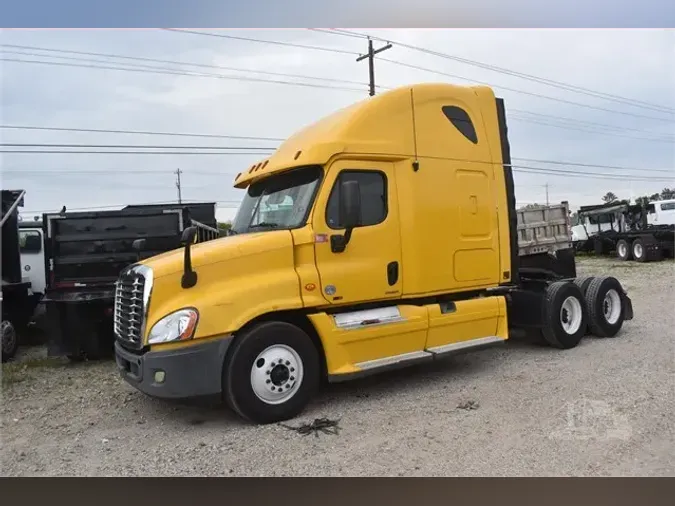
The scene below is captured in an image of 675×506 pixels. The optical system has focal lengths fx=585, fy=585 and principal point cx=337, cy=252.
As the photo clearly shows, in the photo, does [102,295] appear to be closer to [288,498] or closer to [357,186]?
[357,186]

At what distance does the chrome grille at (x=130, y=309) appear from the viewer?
559 centimetres

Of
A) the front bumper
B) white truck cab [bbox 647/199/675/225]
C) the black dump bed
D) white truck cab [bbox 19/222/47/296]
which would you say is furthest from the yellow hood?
white truck cab [bbox 647/199/675/225]

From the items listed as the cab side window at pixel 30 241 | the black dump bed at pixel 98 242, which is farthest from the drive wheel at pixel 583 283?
the cab side window at pixel 30 241

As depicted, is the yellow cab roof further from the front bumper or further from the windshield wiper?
the front bumper

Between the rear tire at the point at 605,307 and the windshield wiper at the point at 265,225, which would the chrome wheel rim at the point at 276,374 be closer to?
the windshield wiper at the point at 265,225

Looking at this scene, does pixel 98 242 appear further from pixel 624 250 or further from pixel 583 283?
pixel 624 250

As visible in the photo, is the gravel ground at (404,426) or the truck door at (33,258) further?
the truck door at (33,258)

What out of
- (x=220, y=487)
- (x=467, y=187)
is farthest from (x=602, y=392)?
(x=220, y=487)

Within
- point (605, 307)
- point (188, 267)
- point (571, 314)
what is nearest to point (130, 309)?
point (188, 267)

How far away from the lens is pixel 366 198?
6.47m

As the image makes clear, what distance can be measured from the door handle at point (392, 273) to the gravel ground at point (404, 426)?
128cm

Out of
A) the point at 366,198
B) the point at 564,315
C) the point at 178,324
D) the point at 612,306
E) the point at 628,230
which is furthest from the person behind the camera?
the point at 628,230

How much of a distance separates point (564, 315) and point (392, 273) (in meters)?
3.58

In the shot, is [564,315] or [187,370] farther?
[564,315]
